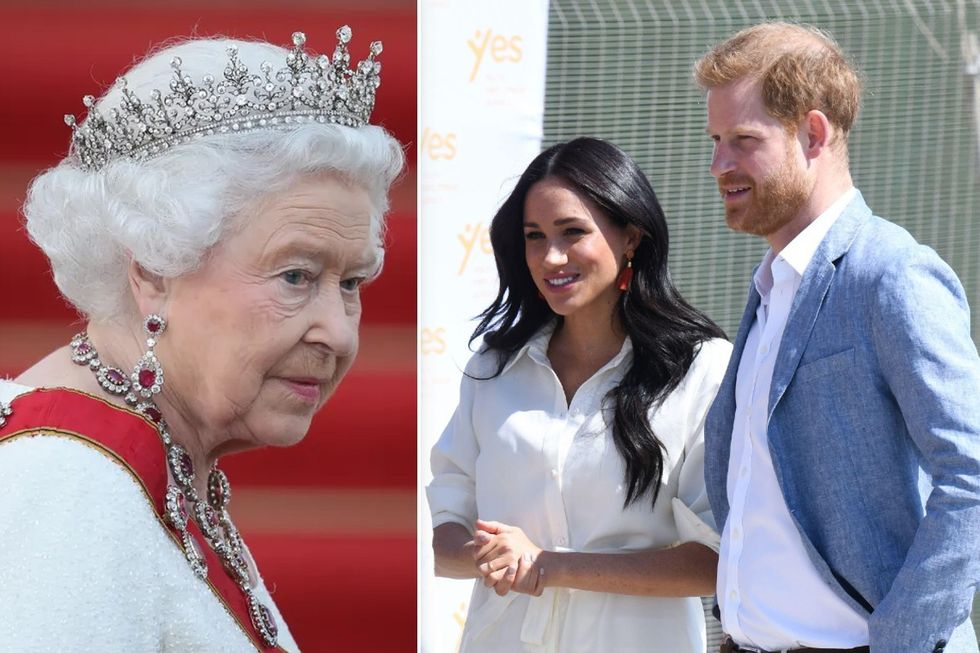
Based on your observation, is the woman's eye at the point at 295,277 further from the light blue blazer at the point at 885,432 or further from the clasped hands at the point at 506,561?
the clasped hands at the point at 506,561

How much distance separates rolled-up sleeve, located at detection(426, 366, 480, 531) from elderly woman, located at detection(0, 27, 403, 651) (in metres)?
1.51

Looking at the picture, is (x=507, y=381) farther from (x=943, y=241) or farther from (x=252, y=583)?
(x=943, y=241)

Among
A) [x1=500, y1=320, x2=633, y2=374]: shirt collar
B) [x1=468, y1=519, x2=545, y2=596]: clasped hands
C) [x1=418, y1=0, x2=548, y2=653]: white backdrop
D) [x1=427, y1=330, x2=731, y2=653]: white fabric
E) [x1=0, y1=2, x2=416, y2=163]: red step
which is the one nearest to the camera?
[x1=468, y1=519, x2=545, y2=596]: clasped hands

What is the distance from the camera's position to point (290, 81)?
1.40 m

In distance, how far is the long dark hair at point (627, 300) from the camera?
9.23 ft

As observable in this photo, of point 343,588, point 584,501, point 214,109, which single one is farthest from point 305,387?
point 343,588

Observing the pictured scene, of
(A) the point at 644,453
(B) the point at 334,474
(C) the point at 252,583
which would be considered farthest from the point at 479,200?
(C) the point at 252,583

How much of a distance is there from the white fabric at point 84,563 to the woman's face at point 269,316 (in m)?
0.19

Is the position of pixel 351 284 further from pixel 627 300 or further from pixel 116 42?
pixel 116 42

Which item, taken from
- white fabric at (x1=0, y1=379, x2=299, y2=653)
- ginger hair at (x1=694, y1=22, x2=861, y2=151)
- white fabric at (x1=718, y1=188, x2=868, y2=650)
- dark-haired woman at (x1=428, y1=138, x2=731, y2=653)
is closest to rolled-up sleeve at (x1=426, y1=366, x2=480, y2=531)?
dark-haired woman at (x1=428, y1=138, x2=731, y2=653)

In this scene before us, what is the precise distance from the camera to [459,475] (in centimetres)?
299

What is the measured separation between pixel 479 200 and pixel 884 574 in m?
2.07

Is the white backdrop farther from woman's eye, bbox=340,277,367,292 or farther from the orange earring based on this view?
woman's eye, bbox=340,277,367,292

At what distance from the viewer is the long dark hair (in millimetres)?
2812
